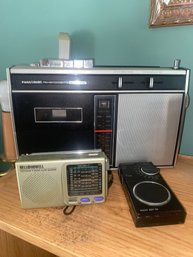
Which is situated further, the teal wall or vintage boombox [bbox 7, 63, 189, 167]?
the teal wall

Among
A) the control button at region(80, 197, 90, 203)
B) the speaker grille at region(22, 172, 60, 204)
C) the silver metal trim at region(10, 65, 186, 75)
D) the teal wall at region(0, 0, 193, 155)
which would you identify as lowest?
the control button at region(80, 197, 90, 203)

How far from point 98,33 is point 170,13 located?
27 cm

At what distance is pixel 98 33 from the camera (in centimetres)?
82

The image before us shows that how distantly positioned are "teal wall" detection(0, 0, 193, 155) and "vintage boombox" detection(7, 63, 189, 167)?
16cm

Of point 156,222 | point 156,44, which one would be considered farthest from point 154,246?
point 156,44

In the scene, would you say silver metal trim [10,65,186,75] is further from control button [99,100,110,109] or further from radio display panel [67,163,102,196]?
radio display panel [67,163,102,196]

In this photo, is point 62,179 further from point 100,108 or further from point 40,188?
point 100,108

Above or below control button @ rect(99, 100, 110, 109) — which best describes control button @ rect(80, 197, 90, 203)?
below

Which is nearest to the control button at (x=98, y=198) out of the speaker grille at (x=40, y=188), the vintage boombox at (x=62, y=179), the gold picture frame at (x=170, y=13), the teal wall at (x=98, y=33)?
the vintage boombox at (x=62, y=179)

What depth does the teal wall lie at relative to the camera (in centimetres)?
75

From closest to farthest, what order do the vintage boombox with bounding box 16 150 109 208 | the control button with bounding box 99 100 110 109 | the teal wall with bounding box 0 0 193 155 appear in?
the vintage boombox with bounding box 16 150 109 208, the control button with bounding box 99 100 110 109, the teal wall with bounding box 0 0 193 155

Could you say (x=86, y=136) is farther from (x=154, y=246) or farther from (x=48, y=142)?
(x=154, y=246)

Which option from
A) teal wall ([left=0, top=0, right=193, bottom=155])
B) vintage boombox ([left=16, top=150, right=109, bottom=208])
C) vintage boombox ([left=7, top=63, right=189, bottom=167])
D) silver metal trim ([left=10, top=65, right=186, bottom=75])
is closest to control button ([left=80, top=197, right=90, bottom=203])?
vintage boombox ([left=16, top=150, right=109, bottom=208])

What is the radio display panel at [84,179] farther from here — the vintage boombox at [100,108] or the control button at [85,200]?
the vintage boombox at [100,108]
